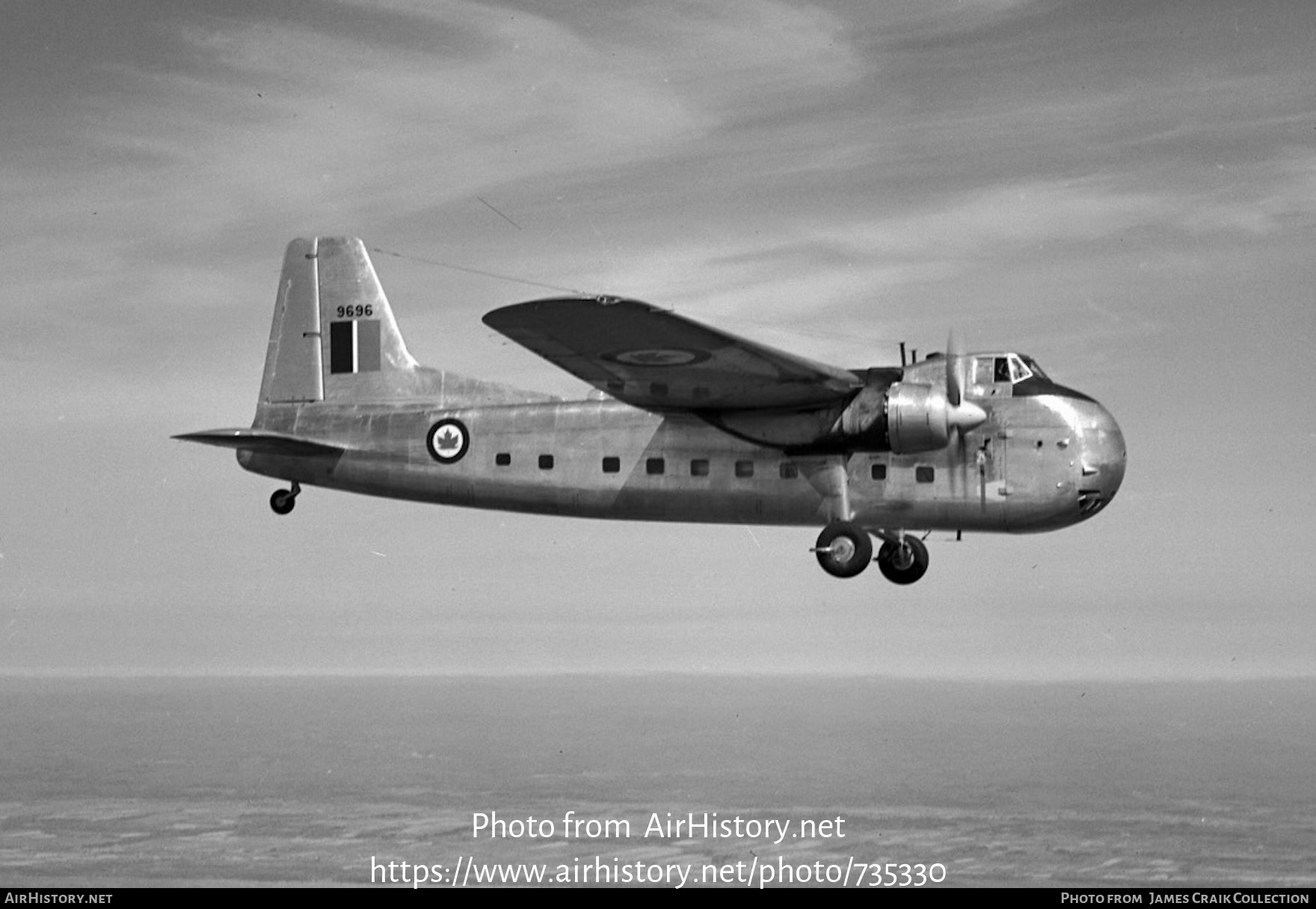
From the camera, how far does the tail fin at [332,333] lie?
30453 millimetres

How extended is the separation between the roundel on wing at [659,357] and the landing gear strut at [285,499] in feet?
25.3

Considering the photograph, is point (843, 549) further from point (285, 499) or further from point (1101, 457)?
point (285, 499)

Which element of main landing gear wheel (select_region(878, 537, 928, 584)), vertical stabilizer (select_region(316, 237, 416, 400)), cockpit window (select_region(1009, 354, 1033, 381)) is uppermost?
vertical stabilizer (select_region(316, 237, 416, 400))

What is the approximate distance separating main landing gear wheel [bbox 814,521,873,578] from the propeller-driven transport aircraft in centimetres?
3

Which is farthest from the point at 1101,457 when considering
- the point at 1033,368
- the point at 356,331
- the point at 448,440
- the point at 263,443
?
the point at 263,443

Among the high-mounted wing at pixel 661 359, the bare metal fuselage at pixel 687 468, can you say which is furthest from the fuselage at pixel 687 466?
the high-mounted wing at pixel 661 359

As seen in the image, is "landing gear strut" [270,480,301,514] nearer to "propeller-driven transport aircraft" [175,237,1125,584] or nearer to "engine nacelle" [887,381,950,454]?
"propeller-driven transport aircraft" [175,237,1125,584]

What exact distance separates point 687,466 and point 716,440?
71 centimetres

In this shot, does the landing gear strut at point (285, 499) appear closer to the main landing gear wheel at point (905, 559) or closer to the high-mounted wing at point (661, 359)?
the high-mounted wing at point (661, 359)

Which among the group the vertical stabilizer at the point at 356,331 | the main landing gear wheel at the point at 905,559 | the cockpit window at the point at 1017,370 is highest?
the vertical stabilizer at the point at 356,331

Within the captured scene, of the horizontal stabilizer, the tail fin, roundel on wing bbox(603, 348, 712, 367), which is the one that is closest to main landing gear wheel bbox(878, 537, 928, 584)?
roundel on wing bbox(603, 348, 712, 367)

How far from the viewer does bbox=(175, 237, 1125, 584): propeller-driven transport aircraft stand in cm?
2561

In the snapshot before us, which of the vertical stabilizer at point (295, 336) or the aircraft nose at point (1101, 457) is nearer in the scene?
the aircraft nose at point (1101, 457)
